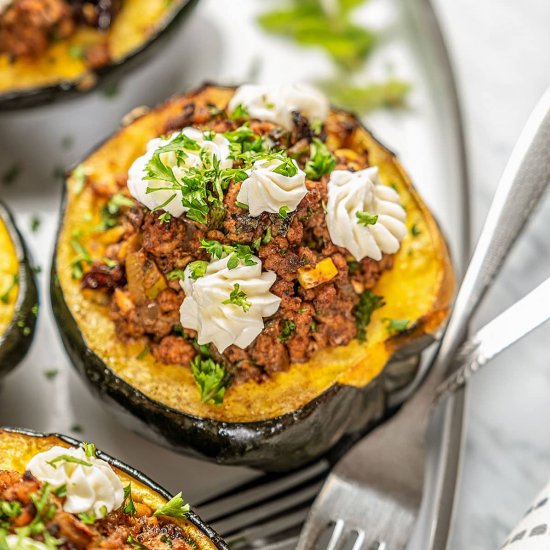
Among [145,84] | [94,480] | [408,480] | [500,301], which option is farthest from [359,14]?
[94,480]

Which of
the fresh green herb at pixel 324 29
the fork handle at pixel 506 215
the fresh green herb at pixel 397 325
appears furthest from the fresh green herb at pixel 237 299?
the fresh green herb at pixel 324 29

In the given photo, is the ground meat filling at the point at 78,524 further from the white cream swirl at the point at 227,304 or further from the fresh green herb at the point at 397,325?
the fresh green herb at the point at 397,325

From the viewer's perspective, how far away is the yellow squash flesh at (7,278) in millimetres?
2807

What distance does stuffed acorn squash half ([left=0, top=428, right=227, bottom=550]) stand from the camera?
218 cm

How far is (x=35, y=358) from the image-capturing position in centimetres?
321

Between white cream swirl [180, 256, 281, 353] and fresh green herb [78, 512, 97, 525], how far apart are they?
557 mm

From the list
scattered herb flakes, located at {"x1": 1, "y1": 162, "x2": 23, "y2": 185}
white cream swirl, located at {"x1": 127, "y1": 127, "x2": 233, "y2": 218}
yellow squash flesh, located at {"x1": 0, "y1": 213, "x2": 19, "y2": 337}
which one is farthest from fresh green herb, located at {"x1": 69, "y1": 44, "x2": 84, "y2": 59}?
white cream swirl, located at {"x1": 127, "y1": 127, "x2": 233, "y2": 218}

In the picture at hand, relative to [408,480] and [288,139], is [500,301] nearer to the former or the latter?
[408,480]

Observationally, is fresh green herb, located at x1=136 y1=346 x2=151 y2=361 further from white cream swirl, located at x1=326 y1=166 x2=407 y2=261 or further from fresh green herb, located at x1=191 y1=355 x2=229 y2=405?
white cream swirl, located at x1=326 y1=166 x2=407 y2=261

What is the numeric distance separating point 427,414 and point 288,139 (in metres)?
0.97

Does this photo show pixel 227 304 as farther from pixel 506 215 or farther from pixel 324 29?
pixel 324 29

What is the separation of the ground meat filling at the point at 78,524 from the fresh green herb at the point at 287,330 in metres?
0.58

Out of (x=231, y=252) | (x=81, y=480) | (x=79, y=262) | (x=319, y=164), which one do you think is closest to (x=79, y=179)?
(x=79, y=262)

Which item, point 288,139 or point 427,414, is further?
point 427,414
